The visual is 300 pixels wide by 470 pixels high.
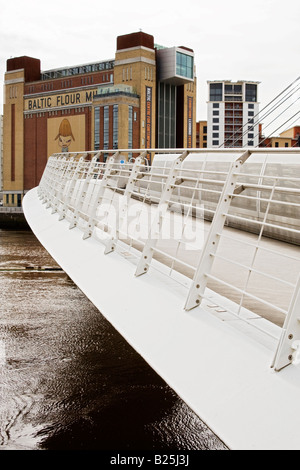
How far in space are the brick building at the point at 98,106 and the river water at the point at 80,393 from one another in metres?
47.8

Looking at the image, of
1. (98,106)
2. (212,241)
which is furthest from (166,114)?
(212,241)

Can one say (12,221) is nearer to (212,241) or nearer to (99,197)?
(99,197)

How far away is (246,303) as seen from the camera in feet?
13.5

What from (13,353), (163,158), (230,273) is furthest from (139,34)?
(230,273)

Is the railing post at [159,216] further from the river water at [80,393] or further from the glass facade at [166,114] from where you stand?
the glass facade at [166,114]

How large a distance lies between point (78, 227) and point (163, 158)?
10983 mm

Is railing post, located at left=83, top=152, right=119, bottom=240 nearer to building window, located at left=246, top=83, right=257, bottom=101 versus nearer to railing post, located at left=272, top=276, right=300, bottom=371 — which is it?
railing post, located at left=272, top=276, right=300, bottom=371

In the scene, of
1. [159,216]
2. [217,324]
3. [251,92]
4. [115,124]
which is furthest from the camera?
[251,92]

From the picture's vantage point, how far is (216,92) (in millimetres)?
104438

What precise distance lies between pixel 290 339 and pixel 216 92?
10634cm

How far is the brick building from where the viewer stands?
199ft

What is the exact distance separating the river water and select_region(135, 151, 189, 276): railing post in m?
2.74

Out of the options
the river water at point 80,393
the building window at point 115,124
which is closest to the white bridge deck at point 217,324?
the river water at point 80,393

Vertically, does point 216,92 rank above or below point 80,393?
above
